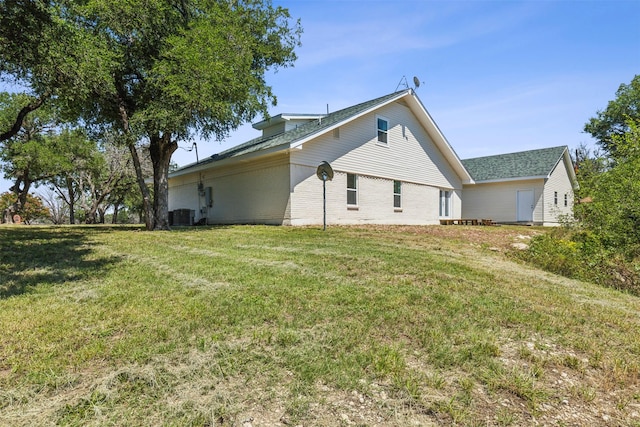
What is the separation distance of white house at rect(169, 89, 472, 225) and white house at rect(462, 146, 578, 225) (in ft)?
10.1

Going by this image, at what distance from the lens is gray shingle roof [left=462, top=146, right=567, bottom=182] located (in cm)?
2022

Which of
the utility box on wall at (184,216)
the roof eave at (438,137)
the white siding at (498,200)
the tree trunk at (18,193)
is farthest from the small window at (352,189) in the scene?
the tree trunk at (18,193)

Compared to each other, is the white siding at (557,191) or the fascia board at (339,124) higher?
the fascia board at (339,124)

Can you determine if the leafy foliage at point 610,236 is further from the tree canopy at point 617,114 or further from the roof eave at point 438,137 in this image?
the tree canopy at point 617,114

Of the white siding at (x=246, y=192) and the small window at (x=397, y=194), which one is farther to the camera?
the small window at (x=397, y=194)

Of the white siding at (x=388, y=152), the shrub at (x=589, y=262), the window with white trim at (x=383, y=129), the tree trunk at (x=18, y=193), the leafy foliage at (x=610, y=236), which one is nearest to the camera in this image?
the shrub at (x=589, y=262)

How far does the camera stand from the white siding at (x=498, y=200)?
2041 centimetres

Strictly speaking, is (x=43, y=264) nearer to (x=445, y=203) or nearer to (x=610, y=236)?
(x=610, y=236)

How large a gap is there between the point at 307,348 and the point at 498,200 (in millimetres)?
22177

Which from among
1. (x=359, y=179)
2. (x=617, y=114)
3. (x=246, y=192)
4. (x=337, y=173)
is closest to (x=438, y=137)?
(x=359, y=179)

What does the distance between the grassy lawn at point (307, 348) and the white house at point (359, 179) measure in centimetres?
820

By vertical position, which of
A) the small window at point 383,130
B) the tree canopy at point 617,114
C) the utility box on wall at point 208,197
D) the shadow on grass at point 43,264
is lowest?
the shadow on grass at point 43,264

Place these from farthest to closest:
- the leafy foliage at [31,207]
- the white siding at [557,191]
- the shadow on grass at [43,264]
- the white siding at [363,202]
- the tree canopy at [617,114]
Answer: the leafy foliage at [31,207] → the tree canopy at [617,114] → the white siding at [557,191] → the white siding at [363,202] → the shadow on grass at [43,264]

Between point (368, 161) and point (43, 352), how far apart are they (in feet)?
45.2
